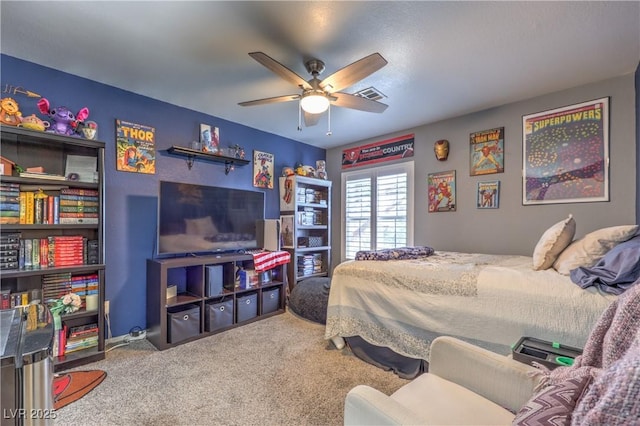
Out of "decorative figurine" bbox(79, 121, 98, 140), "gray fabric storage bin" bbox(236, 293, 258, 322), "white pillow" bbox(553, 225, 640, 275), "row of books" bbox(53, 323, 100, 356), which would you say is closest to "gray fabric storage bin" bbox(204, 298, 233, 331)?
"gray fabric storage bin" bbox(236, 293, 258, 322)

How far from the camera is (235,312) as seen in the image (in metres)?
3.09

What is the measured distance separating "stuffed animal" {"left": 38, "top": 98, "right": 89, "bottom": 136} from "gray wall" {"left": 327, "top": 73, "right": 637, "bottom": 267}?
3.27 meters

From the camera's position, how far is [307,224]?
4.32m

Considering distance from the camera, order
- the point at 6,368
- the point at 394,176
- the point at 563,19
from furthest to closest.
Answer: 1. the point at 394,176
2. the point at 563,19
3. the point at 6,368

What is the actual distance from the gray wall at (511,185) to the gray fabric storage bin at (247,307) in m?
2.26

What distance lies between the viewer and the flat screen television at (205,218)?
2.79 meters

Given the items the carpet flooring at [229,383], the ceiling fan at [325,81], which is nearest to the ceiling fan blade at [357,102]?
the ceiling fan at [325,81]

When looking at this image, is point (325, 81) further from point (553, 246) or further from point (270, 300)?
point (270, 300)

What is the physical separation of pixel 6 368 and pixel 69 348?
6.89ft

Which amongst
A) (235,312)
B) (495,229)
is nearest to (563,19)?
(495,229)

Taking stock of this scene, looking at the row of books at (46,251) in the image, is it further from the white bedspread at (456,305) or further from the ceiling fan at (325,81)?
the white bedspread at (456,305)

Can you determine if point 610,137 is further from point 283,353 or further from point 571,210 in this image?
point 283,353

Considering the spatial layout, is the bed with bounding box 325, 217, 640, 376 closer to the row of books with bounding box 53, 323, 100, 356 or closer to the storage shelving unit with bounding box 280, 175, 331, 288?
the storage shelving unit with bounding box 280, 175, 331, 288

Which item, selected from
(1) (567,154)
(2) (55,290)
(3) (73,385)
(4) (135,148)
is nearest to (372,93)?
(1) (567,154)
